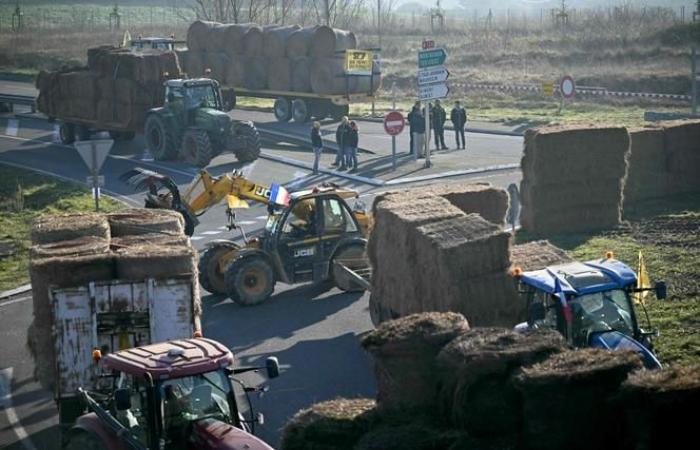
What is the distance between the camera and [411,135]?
39.4m

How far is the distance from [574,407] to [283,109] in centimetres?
3852

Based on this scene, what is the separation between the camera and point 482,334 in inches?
470

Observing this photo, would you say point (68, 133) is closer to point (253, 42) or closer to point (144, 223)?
point (253, 42)

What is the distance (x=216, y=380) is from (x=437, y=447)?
2.33m

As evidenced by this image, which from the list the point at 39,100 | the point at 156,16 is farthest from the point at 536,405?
the point at 156,16

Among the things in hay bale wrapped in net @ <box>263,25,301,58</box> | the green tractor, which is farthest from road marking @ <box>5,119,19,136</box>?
hay bale wrapped in net @ <box>263,25,301,58</box>

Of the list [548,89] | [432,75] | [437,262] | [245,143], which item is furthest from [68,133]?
[437,262]

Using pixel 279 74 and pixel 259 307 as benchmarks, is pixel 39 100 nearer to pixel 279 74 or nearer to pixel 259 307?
pixel 279 74

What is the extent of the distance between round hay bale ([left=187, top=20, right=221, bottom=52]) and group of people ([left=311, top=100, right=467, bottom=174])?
14.4m

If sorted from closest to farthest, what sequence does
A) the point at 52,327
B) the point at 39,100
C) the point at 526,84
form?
the point at 52,327
the point at 39,100
the point at 526,84

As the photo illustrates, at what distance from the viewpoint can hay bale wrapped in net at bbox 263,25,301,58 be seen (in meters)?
48.8

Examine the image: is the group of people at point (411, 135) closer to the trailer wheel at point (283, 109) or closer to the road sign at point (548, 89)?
the trailer wheel at point (283, 109)

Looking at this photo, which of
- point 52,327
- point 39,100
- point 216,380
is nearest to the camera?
point 216,380

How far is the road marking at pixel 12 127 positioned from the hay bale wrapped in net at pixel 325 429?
118 feet
